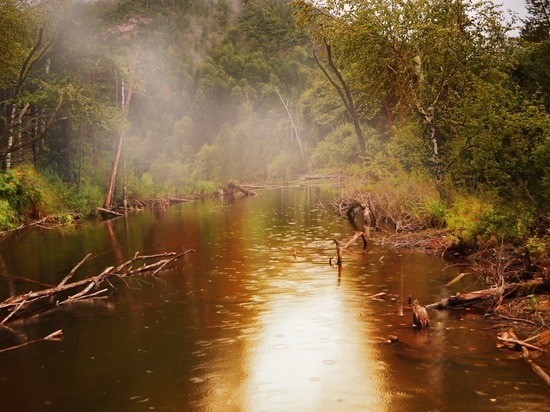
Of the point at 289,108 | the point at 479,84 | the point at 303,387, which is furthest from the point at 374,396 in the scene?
the point at 289,108

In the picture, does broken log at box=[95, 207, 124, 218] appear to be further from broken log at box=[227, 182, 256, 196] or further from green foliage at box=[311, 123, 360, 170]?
broken log at box=[227, 182, 256, 196]

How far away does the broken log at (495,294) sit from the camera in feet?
35.8

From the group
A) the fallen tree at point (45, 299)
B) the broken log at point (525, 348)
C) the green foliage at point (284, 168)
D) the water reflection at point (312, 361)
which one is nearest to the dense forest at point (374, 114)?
the broken log at point (525, 348)

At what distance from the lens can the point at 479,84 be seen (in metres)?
19.8

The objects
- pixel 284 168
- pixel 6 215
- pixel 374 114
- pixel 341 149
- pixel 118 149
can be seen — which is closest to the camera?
pixel 6 215

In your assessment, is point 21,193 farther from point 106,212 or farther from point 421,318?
point 421,318

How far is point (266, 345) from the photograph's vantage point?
995cm

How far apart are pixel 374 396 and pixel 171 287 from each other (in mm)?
8488

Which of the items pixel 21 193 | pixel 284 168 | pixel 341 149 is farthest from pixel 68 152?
pixel 284 168

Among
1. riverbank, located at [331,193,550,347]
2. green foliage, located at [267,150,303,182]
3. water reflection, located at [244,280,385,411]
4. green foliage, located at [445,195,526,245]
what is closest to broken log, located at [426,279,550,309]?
riverbank, located at [331,193,550,347]

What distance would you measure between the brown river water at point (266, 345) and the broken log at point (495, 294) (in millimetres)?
322

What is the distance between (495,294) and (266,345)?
5.00m

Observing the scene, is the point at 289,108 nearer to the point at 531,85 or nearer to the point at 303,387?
the point at 531,85

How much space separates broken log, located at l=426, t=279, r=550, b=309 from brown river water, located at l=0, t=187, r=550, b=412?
1.06ft
